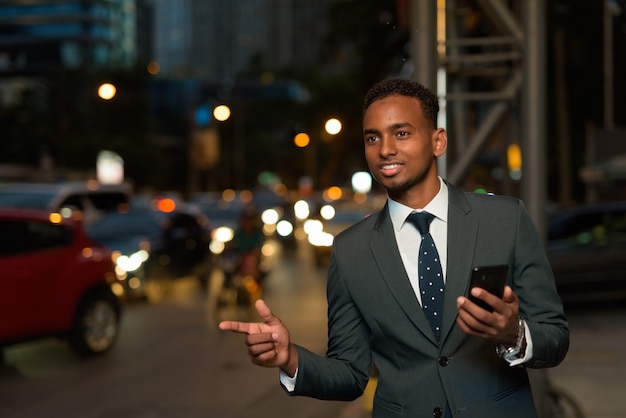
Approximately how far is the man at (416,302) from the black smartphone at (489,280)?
0.26 m

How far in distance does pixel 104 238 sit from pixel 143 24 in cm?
16222

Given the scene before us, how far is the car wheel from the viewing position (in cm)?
1135

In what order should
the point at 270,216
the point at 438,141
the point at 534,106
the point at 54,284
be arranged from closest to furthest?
1. the point at 438,141
2. the point at 534,106
3. the point at 54,284
4. the point at 270,216

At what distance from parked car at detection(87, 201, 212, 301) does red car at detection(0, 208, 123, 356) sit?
4124 mm

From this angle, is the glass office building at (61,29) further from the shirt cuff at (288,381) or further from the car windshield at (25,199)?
the shirt cuff at (288,381)

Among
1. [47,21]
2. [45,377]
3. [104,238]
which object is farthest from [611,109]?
[47,21]

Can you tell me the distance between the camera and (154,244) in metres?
17.8

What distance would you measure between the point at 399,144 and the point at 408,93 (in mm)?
166

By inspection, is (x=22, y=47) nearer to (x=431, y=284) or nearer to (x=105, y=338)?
(x=105, y=338)

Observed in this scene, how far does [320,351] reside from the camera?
38.1 ft

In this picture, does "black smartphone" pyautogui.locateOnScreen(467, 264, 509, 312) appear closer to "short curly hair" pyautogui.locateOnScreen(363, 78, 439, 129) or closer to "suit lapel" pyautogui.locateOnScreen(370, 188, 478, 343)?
"suit lapel" pyautogui.locateOnScreen(370, 188, 478, 343)

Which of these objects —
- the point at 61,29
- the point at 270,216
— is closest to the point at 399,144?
the point at 270,216

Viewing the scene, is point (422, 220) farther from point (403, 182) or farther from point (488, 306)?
point (488, 306)

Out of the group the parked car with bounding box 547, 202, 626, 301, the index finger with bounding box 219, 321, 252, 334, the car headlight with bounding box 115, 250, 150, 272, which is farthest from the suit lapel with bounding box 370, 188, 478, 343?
the car headlight with bounding box 115, 250, 150, 272
